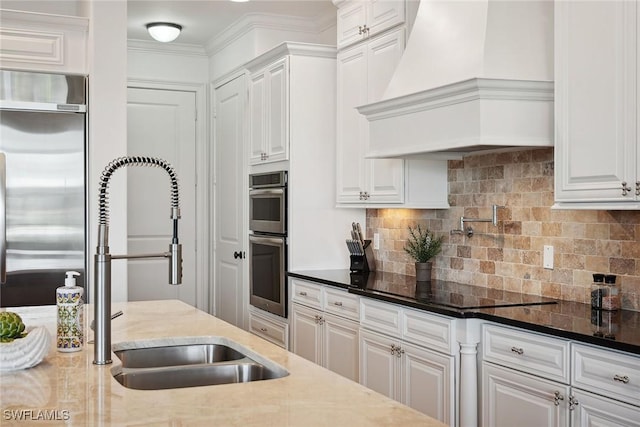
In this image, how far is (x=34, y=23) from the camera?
470 cm

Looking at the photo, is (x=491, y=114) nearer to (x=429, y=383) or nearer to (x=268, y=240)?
(x=429, y=383)

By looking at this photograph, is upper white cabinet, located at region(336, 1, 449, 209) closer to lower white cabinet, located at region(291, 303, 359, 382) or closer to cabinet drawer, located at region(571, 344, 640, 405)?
lower white cabinet, located at region(291, 303, 359, 382)

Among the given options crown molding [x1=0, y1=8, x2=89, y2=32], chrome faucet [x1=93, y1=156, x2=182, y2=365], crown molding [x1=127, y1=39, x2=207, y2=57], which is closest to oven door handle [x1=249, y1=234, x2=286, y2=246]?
crown molding [x1=0, y1=8, x2=89, y2=32]

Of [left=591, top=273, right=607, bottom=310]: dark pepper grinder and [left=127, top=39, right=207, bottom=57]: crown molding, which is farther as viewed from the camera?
[left=127, top=39, right=207, bottom=57]: crown molding

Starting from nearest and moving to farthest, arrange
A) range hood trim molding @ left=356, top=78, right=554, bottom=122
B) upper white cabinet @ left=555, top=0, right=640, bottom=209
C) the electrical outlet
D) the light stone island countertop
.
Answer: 1. the light stone island countertop
2. upper white cabinet @ left=555, top=0, right=640, bottom=209
3. range hood trim molding @ left=356, top=78, right=554, bottom=122
4. the electrical outlet

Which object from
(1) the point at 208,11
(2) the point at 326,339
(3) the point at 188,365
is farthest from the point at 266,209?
(3) the point at 188,365

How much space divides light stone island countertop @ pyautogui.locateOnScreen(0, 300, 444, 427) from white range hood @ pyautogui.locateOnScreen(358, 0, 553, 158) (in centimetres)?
155

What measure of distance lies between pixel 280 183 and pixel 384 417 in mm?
3619

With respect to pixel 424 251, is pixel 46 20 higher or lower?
higher

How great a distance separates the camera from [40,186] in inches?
180

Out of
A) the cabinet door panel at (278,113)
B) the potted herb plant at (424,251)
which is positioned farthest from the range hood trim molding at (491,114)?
the cabinet door panel at (278,113)

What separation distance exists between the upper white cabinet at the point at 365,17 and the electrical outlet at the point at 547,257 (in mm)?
1548

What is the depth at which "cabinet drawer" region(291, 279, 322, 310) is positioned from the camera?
4.57 m

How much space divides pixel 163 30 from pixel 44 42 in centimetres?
128
